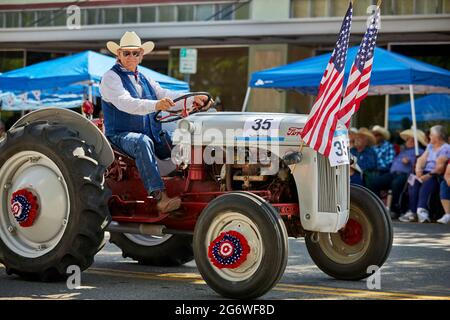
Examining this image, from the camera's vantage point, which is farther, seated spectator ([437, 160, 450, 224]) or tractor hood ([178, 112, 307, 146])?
seated spectator ([437, 160, 450, 224])

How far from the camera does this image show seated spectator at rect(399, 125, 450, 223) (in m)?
16.9

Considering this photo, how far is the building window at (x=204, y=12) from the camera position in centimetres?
2600

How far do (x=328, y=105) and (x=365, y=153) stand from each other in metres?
10.0

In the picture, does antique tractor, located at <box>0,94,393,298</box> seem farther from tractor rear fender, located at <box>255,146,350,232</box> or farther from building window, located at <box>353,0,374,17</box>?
building window, located at <box>353,0,374,17</box>

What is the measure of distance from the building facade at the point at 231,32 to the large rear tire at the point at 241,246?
15.2m

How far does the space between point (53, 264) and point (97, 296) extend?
2.43 ft

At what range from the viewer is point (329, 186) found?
845 centimetres

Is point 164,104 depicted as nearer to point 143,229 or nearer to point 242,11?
point 143,229

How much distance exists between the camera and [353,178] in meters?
17.9

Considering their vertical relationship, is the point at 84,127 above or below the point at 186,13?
below

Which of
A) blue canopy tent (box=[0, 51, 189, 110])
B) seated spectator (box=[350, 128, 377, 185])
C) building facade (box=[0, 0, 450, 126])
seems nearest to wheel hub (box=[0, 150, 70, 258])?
blue canopy tent (box=[0, 51, 189, 110])

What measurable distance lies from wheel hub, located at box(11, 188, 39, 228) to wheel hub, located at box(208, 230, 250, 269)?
5.90 ft

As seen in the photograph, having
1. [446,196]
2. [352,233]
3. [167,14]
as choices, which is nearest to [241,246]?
[352,233]
